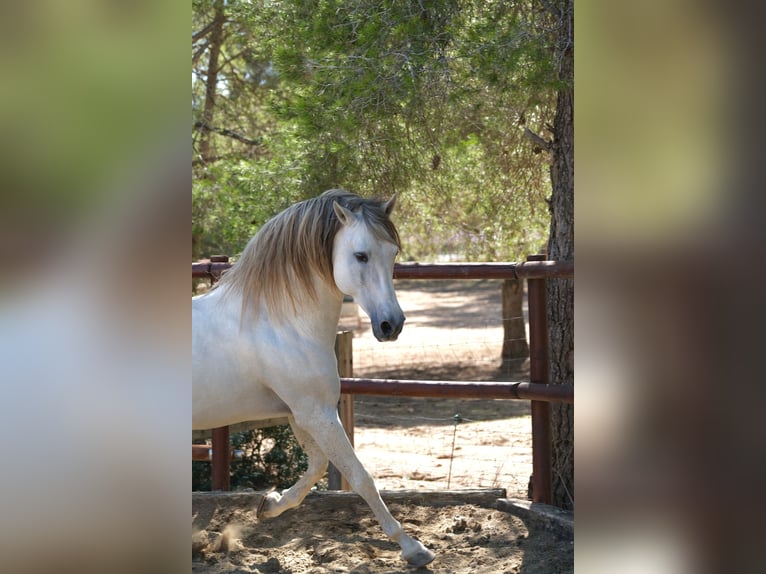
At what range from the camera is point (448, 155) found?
4617 mm

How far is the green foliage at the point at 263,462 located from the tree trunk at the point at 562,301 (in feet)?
6.46

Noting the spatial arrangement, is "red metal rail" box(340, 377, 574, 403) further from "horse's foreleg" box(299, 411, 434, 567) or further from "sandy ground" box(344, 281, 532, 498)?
"sandy ground" box(344, 281, 532, 498)

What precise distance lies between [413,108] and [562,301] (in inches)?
49.4

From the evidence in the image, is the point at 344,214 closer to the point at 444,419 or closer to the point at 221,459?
the point at 221,459

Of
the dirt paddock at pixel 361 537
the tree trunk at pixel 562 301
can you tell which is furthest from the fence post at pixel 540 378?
the tree trunk at pixel 562 301

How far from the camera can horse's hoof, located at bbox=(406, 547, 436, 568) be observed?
315 centimetres

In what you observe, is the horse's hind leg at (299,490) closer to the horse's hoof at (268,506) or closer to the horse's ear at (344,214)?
the horse's hoof at (268,506)

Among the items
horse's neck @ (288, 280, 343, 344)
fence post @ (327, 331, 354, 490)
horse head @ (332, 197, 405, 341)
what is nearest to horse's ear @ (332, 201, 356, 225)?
horse head @ (332, 197, 405, 341)

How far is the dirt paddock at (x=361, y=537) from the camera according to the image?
324cm

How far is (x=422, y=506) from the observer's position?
397 cm

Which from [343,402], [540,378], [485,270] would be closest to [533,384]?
[540,378]
